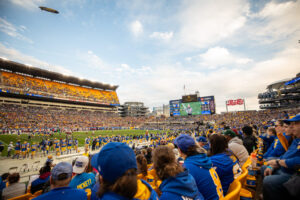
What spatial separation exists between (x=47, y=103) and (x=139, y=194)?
196 ft

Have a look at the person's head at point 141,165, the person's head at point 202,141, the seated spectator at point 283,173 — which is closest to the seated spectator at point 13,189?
the person's head at point 141,165

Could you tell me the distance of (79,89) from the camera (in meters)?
62.0

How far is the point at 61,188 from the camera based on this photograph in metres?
1.92

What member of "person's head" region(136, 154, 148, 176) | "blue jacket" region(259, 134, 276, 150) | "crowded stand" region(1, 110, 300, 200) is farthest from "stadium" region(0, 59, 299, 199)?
"crowded stand" region(1, 110, 300, 200)

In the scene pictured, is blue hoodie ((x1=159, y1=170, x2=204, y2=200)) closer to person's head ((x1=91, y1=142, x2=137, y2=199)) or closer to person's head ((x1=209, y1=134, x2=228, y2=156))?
person's head ((x1=91, y1=142, x2=137, y2=199))

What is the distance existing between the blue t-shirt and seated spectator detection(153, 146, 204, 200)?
212cm

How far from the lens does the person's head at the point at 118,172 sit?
1126 millimetres

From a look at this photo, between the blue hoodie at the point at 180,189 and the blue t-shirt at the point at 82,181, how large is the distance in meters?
2.22

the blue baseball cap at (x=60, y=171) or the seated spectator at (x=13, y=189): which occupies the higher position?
the blue baseball cap at (x=60, y=171)

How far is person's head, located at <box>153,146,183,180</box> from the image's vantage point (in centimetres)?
155

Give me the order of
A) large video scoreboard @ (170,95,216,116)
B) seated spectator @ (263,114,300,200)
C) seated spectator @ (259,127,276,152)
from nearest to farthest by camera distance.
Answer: seated spectator @ (263,114,300,200) → seated spectator @ (259,127,276,152) → large video scoreboard @ (170,95,216,116)

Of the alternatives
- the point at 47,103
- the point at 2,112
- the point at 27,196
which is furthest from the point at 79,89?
the point at 27,196

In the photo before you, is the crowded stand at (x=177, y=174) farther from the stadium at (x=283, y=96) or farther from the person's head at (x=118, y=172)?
the stadium at (x=283, y=96)

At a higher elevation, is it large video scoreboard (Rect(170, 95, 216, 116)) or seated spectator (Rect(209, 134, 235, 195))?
large video scoreboard (Rect(170, 95, 216, 116))
